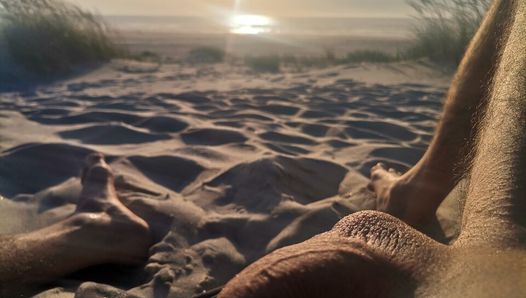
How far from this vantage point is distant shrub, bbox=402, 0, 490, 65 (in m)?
6.57

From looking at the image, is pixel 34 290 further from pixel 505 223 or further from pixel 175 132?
pixel 175 132

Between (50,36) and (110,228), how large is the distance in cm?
519

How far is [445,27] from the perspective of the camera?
280 inches

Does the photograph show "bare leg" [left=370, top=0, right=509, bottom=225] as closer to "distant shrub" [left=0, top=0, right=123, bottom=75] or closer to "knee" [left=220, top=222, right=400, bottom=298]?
"knee" [left=220, top=222, right=400, bottom=298]

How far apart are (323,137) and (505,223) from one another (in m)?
2.69

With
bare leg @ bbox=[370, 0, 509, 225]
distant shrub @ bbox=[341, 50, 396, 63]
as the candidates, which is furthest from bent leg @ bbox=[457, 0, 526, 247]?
distant shrub @ bbox=[341, 50, 396, 63]

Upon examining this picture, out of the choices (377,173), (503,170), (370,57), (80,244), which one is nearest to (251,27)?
(370,57)

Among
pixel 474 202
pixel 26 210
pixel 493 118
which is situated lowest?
pixel 26 210

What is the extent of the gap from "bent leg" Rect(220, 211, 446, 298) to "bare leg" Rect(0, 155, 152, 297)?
1111 mm

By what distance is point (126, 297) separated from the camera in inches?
69.2

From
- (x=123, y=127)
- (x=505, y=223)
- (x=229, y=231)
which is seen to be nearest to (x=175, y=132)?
(x=123, y=127)

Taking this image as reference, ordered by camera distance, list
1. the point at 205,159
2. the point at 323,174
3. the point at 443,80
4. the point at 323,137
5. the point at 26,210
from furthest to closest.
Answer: the point at 443,80 → the point at 323,137 → the point at 205,159 → the point at 323,174 → the point at 26,210

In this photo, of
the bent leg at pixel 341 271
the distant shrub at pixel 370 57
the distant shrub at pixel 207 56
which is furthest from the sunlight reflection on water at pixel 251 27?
the bent leg at pixel 341 271

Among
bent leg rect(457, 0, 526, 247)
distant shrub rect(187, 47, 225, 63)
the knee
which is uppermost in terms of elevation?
bent leg rect(457, 0, 526, 247)
